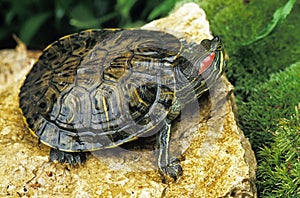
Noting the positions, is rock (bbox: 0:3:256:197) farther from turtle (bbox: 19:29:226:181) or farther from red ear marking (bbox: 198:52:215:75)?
red ear marking (bbox: 198:52:215:75)

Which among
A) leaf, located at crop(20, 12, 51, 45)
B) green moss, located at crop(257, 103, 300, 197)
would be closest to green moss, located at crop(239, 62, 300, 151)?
green moss, located at crop(257, 103, 300, 197)

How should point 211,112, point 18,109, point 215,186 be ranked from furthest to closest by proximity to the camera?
point 18,109 < point 211,112 < point 215,186

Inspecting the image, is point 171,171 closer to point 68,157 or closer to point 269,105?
point 68,157

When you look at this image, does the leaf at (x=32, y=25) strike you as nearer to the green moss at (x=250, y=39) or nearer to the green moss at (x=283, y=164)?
the green moss at (x=250, y=39)

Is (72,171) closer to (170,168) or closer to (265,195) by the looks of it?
(170,168)

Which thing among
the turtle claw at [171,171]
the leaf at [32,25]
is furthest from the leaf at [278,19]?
the leaf at [32,25]

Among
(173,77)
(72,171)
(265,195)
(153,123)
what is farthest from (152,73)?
(265,195)
